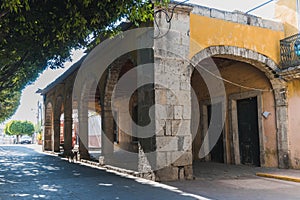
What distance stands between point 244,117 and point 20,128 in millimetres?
42932

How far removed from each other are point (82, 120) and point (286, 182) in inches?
301

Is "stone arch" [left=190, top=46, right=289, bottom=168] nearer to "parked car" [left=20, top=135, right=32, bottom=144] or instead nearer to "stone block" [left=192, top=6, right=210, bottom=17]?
"stone block" [left=192, top=6, right=210, bottom=17]

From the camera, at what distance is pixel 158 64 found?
23.1 ft

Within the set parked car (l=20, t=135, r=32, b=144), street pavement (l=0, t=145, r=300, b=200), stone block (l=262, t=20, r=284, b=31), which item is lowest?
parked car (l=20, t=135, r=32, b=144)

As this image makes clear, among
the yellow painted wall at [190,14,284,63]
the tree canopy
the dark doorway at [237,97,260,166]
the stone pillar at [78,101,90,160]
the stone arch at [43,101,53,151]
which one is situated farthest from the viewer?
the stone arch at [43,101,53,151]

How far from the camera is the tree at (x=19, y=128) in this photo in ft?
152

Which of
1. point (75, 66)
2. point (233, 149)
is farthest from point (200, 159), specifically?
point (75, 66)

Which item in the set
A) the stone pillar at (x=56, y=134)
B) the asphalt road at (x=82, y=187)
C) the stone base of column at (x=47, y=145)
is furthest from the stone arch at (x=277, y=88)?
the stone base of column at (x=47, y=145)

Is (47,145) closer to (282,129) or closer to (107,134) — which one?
(107,134)

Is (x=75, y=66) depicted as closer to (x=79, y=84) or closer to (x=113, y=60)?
(x=79, y=84)

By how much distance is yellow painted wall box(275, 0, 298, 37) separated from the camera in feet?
29.5

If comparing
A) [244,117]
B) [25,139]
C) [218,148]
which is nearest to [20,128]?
[25,139]

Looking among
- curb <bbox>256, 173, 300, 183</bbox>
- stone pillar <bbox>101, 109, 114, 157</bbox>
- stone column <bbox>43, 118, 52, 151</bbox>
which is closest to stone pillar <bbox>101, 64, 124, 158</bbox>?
stone pillar <bbox>101, 109, 114, 157</bbox>

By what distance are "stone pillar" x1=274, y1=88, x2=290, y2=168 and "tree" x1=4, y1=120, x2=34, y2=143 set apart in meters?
44.3
